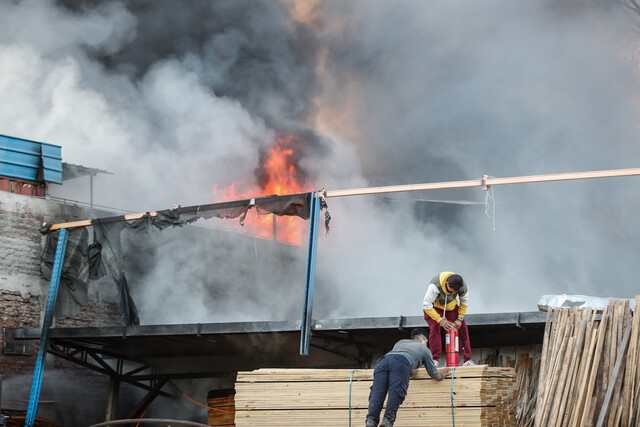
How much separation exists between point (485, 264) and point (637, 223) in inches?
162

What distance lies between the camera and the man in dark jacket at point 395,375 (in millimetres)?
7359

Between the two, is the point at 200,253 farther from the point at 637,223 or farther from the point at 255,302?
the point at 637,223

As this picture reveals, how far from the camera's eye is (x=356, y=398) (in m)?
8.22

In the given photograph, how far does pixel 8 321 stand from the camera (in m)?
13.4

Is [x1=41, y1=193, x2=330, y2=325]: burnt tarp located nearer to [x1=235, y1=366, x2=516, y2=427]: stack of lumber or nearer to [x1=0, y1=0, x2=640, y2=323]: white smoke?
[x1=0, y1=0, x2=640, y2=323]: white smoke

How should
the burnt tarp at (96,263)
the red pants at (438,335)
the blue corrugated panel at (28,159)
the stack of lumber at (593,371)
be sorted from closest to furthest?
the stack of lumber at (593,371)
the red pants at (438,335)
the burnt tarp at (96,263)
the blue corrugated panel at (28,159)

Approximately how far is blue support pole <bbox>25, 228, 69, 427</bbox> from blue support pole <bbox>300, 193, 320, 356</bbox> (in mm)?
4744

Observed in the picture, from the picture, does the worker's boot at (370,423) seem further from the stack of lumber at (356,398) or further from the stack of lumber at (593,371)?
the stack of lumber at (593,371)

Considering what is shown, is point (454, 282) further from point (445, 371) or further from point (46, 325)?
point (46, 325)

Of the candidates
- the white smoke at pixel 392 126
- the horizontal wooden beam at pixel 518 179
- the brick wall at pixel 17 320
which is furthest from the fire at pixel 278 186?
the horizontal wooden beam at pixel 518 179

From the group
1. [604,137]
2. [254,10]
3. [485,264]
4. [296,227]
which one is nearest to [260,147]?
[296,227]

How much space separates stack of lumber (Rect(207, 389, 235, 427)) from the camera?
42.0 feet

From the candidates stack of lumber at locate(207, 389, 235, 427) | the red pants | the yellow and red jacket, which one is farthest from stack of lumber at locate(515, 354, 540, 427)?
stack of lumber at locate(207, 389, 235, 427)

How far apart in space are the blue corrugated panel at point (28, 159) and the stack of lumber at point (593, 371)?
36.6ft
